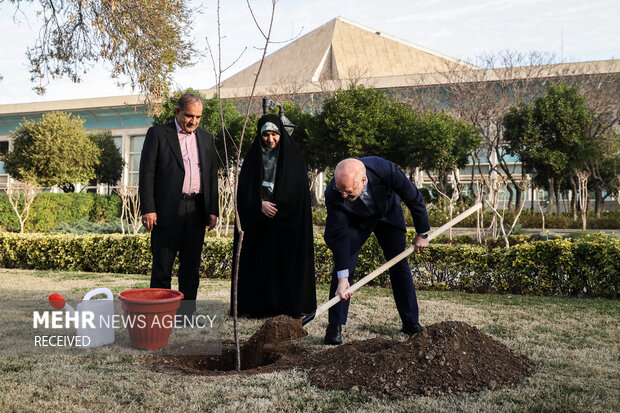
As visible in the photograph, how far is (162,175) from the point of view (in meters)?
4.22

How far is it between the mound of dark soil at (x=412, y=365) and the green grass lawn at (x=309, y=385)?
0.09 m

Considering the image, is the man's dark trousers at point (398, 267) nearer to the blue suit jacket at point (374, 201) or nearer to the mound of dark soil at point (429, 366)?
the blue suit jacket at point (374, 201)

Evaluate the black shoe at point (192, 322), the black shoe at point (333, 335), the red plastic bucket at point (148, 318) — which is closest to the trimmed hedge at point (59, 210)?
the black shoe at point (192, 322)

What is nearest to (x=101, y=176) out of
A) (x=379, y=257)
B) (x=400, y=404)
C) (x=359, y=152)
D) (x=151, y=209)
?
(x=359, y=152)

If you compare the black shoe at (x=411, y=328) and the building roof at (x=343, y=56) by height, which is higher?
the building roof at (x=343, y=56)

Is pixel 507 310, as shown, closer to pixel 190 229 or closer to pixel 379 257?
pixel 379 257

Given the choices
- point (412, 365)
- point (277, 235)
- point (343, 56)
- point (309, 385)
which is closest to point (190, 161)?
point (277, 235)

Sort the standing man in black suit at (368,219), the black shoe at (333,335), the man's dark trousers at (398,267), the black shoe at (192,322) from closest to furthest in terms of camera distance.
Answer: the standing man in black suit at (368,219) < the black shoe at (333,335) < the man's dark trousers at (398,267) < the black shoe at (192,322)

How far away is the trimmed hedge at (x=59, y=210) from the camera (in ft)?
58.1

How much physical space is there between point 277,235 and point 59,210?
54.6 ft

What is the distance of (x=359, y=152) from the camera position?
19719mm

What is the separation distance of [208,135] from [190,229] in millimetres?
835

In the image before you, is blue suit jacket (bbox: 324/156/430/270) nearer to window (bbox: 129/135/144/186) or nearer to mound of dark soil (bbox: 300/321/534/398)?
mound of dark soil (bbox: 300/321/534/398)

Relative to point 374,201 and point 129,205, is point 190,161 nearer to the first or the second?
point 374,201
